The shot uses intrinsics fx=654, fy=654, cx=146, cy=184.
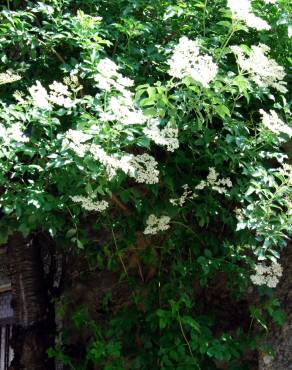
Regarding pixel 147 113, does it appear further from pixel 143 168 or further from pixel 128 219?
pixel 128 219

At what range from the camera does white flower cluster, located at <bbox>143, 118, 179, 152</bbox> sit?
104 inches

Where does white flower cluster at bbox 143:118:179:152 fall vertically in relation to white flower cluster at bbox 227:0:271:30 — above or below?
below

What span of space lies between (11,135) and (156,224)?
2.92 feet

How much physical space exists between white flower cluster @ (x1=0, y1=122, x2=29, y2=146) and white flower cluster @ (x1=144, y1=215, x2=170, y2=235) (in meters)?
0.79

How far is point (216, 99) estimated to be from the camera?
271cm

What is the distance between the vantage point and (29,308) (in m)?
3.87

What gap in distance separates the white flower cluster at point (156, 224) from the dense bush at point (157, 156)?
10mm

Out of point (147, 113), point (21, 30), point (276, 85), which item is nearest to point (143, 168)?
point (147, 113)

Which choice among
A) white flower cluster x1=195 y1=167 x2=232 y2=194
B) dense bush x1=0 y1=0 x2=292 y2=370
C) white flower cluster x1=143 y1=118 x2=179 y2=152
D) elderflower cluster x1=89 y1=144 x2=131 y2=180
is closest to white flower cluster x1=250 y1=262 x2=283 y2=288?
dense bush x1=0 y1=0 x2=292 y2=370

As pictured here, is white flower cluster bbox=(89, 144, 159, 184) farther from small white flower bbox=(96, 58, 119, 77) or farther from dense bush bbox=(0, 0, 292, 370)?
small white flower bbox=(96, 58, 119, 77)

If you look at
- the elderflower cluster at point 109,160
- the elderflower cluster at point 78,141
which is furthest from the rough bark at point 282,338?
the elderflower cluster at point 78,141

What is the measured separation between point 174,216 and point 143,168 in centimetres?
45

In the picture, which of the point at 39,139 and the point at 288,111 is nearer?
the point at 39,139

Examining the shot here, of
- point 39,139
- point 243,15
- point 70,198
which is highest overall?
point 243,15
